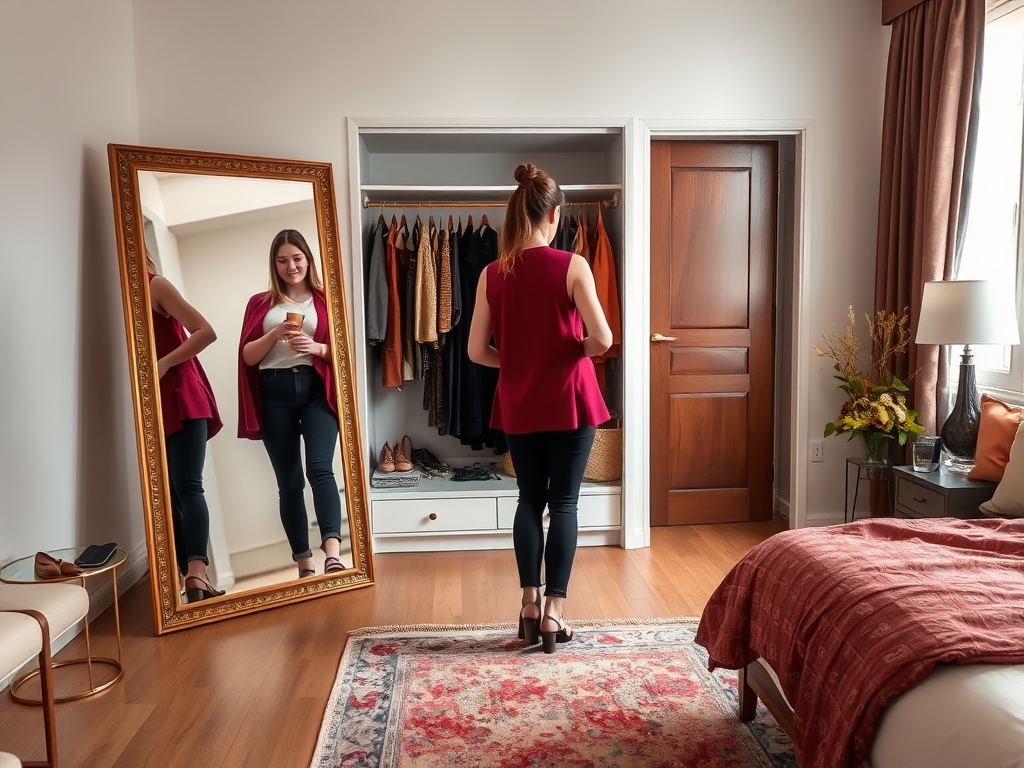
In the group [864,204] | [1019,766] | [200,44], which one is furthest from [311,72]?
[1019,766]

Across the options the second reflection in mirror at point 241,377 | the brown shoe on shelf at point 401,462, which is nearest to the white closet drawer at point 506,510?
the brown shoe on shelf at point 401,462

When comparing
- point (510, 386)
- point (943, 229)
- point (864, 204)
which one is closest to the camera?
point (510, 386)

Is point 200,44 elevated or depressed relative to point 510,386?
elevated

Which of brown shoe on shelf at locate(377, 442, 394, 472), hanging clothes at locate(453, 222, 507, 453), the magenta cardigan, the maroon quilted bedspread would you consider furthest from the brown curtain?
the magenta cardigan

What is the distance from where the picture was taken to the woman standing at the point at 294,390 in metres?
3.22

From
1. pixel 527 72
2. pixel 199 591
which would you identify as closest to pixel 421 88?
pixel 527 72

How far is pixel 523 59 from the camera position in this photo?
149 inches

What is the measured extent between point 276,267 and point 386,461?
119 centimetres

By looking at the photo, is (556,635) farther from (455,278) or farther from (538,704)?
(455,278)

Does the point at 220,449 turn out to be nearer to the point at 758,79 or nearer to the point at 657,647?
the point at 657,647

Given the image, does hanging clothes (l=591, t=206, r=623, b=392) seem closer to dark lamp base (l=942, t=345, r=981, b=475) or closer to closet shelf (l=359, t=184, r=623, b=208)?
closet shelf (l=359, t=184, r=623, b=208)

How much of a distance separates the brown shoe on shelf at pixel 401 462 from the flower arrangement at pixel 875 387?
1.92 m

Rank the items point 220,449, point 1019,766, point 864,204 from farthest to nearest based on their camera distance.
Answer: point 864,204 → point 220,449 → point 1019,766

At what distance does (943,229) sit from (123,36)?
353cm
